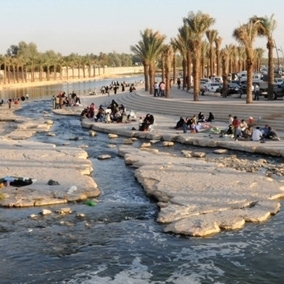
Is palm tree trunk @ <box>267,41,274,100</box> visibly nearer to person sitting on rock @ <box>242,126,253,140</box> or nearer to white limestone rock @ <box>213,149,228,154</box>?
person sitting on rock @ <box>242,126,253,140</box>

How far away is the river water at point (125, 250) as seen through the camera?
1070 centimetres

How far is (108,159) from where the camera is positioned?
76.7ft

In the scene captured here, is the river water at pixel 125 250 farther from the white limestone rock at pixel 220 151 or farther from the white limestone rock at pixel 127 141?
the white limestone rock at pixel 127 141

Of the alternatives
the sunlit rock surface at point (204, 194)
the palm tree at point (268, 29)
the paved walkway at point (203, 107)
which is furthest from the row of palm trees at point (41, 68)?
the sunlit rock surface at point (204, 194)

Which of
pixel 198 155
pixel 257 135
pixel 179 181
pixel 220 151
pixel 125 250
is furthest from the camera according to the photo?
pixel 257 135

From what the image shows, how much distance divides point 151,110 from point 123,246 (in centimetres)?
3119

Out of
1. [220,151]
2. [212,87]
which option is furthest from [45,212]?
[212,87]

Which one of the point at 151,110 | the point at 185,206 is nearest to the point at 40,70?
the point at 151,110

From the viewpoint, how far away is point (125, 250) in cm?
1205

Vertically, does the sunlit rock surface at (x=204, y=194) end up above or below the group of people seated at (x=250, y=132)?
below

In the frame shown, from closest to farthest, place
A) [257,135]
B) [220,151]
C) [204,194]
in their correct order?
[204,194], [220,151], [257,135]

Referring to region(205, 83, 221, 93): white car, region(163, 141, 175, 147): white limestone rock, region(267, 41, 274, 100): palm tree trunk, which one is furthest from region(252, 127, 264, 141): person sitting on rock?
region(205, 83, 221, 93): white car

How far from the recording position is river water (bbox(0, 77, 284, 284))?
35.1ft

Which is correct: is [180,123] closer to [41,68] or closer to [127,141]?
[127,141]
